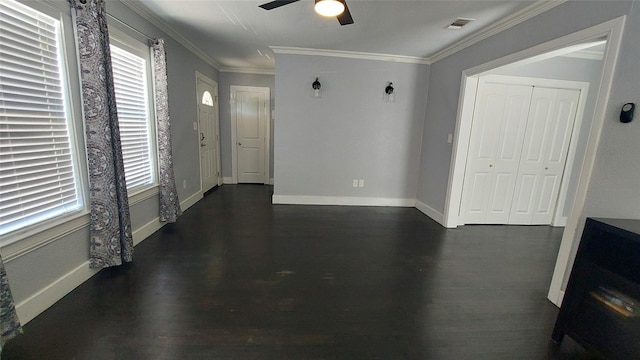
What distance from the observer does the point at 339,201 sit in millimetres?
4793

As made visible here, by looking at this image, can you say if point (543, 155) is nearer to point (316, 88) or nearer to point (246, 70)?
point (316, 88)

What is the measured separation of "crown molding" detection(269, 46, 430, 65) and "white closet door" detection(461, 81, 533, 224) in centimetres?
125

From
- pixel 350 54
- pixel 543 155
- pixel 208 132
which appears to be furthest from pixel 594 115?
pixel 208 132

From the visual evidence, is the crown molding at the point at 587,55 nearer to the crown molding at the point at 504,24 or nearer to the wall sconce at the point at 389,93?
the crown molding at the point at 504,24

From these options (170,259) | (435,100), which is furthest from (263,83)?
(170,259)

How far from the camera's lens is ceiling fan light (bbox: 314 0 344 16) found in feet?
6.00

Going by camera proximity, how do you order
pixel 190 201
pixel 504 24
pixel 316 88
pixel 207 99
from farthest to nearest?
pixel 207 99 < pixel 190 201 < pixel 316 88 < pixel 504 24

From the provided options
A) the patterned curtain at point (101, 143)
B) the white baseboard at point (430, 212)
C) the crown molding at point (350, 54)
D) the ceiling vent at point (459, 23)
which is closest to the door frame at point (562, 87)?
the white baseboard at point (430, 212)

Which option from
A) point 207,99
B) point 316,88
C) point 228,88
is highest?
point 228,88

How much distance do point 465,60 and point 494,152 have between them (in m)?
1.35

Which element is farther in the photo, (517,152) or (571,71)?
(517,152)

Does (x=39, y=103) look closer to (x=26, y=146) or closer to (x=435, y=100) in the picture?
(x=26, y=146)

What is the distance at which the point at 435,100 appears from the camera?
427 cm

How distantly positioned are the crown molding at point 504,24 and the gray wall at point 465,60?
42 mm
